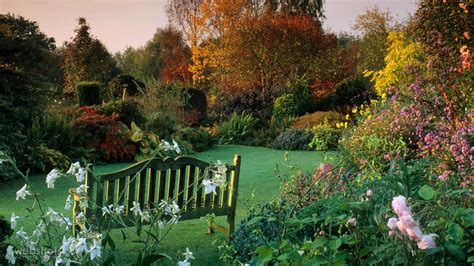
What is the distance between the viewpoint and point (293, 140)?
53.3ft

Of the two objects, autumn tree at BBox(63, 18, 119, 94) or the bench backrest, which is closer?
the bench backrest

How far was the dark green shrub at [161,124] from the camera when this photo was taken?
15320 mm

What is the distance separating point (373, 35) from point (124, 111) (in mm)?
15248

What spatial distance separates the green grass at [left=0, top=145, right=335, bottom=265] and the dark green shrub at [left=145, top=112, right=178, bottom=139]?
1.06m

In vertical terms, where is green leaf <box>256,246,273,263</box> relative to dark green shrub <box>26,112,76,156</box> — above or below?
above

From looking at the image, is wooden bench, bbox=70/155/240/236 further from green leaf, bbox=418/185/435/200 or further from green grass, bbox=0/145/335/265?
green leaf, bbox=418/185/435/200

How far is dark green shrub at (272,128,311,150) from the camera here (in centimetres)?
1608

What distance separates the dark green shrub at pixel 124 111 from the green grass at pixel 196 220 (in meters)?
1.98

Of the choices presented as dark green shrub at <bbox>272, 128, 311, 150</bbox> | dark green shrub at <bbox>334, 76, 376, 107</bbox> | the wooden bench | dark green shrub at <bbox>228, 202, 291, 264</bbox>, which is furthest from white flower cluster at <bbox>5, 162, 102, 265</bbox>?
dark green shrub at <bbox>334, 76, 376, 107</bbox>

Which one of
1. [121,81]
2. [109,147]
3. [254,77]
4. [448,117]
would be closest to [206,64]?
[254,77]

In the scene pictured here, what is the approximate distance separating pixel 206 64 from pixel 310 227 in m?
28.9

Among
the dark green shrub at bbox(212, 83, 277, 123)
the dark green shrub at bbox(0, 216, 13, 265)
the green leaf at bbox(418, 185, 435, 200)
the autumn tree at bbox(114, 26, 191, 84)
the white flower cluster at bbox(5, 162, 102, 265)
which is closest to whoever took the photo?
the green leaf at bbox(418, 185, 435, 200)

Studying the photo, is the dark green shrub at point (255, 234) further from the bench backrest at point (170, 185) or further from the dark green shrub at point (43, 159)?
the dark green shrub at point (43, 159)

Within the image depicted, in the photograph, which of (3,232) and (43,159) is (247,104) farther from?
(3,232)
